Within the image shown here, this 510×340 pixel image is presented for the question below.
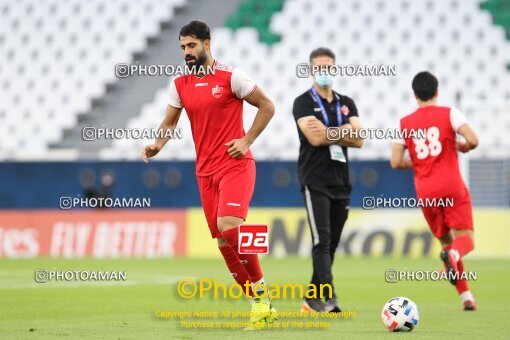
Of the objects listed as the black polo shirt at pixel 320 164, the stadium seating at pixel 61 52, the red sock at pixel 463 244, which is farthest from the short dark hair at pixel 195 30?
the stadium seating at pixel 61 52

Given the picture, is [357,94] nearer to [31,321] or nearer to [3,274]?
[3,274]

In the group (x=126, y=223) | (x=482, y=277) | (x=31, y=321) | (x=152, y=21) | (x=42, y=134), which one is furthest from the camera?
(x=152, y=21)

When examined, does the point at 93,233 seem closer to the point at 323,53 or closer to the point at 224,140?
the point at 323,53

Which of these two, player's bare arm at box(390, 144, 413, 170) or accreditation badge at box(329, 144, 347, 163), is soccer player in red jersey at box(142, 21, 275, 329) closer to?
accreditation badge at box(329, 144, 347, 163)

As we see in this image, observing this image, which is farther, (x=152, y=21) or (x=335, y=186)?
(x=152, y=21)

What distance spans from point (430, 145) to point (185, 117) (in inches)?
584

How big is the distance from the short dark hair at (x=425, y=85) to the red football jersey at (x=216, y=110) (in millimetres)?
2505

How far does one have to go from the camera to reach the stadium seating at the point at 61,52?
1059 inches

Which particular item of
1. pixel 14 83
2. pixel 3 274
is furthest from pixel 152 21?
pixel 3 274

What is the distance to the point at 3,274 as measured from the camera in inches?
651

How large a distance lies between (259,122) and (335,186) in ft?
5.61

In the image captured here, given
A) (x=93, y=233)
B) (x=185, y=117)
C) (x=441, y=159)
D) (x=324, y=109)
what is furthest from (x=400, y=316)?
(x=185, y=117)

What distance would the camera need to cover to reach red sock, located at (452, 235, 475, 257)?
1019cm

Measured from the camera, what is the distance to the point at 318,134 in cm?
973
